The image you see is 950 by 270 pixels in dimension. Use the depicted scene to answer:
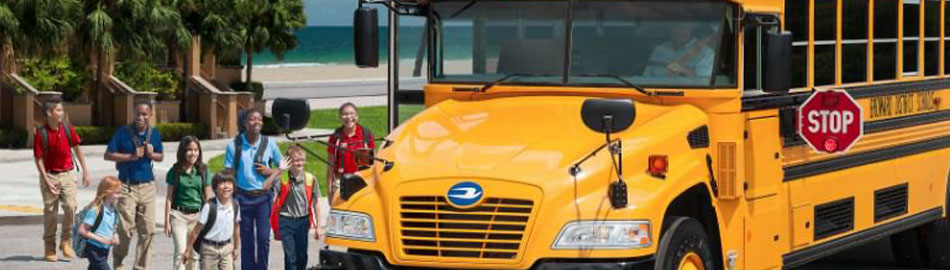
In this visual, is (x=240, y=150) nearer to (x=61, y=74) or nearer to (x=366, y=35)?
(x=366, y=35)

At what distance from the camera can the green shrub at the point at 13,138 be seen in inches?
1420

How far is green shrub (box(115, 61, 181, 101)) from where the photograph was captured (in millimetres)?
42156

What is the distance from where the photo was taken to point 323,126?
47406mm

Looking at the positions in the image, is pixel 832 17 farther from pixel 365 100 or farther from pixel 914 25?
pixel 365 100

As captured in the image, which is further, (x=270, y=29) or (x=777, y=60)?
(x=270, y=29)

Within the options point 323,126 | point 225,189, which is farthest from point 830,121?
point 323,126

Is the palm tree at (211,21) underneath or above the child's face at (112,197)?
above

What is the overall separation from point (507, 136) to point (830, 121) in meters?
2.46

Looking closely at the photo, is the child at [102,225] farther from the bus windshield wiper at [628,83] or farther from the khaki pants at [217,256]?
the bus windshield wiper at [628,83]

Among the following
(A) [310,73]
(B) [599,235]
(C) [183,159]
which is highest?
(A) [310,73]

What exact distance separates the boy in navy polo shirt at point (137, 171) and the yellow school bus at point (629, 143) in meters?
3.62

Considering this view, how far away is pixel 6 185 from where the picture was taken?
2620cm

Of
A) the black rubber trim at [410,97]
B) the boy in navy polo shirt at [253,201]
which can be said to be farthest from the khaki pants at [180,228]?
the black rubber trim at [410,97]

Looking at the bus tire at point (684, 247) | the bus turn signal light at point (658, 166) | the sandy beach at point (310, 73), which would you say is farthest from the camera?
the sandy beach at point (310, 73)
